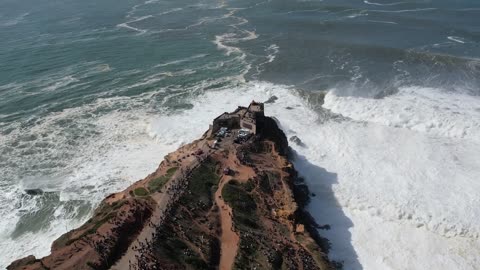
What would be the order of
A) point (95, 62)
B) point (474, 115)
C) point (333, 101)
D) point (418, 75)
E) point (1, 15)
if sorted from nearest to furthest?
point (474, 115), point (333, 101), point (418, 75), point (95, 62), point (1, 15)

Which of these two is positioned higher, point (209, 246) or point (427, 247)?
point (209, 246)

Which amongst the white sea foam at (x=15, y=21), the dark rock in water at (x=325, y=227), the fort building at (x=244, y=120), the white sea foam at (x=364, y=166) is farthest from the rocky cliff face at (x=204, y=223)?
the white sea foam at (x=15, y=21)

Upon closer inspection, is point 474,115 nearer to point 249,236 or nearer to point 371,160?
point 371,160

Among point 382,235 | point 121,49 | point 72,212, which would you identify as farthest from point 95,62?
point 382,235

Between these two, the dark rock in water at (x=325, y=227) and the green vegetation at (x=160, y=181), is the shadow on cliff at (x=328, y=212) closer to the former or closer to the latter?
the dark rock in water at (x=325, y=227)

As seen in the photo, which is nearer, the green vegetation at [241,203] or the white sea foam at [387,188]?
the green vegetation at [241,203]

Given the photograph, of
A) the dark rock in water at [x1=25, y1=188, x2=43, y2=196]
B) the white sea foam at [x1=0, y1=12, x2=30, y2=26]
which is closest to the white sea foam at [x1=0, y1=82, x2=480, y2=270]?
the dark rock in water at [x1=25, y1=188, x2=43, y2=196]

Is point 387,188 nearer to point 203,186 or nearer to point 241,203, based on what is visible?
point 241,203

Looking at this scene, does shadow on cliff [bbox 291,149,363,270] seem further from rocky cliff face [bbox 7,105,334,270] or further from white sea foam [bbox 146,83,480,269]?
rocky cliff face [bbox 7,105,334,270]
